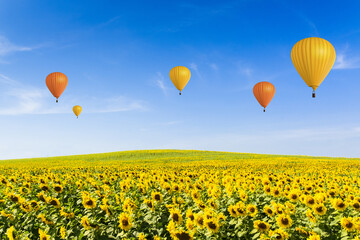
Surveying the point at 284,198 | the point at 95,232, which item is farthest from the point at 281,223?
the point at 95,232

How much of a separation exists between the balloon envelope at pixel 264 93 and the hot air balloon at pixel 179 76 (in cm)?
806

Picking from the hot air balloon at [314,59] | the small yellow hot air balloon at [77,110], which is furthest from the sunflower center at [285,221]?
the small yellow hot air balloon at [77,110]

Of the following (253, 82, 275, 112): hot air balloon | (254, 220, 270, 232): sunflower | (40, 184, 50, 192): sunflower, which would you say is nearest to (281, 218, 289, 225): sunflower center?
(254, 220, 270, 232): sunflower

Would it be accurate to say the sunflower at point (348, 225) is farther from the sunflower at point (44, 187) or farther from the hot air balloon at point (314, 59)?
the hot air balloon at point (314, 59)

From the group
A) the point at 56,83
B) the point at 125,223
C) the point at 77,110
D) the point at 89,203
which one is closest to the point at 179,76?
the point at 56,83

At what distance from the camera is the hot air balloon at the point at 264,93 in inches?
1275

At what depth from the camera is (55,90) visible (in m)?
37.3

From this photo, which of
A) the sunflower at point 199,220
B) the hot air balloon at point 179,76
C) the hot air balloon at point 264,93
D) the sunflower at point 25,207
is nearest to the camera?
the sunflower at point 199,220

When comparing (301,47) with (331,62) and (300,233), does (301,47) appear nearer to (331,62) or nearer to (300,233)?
(331,62)

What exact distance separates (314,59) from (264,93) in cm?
854

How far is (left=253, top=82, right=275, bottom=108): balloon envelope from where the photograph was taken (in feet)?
106

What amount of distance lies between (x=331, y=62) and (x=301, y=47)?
2.92 m

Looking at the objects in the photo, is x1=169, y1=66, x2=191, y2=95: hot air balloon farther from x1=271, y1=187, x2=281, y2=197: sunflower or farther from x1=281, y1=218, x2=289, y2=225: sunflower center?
x1=281, y1=218, x2=289, y2=225: sunflower center

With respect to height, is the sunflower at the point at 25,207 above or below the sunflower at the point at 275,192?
below
